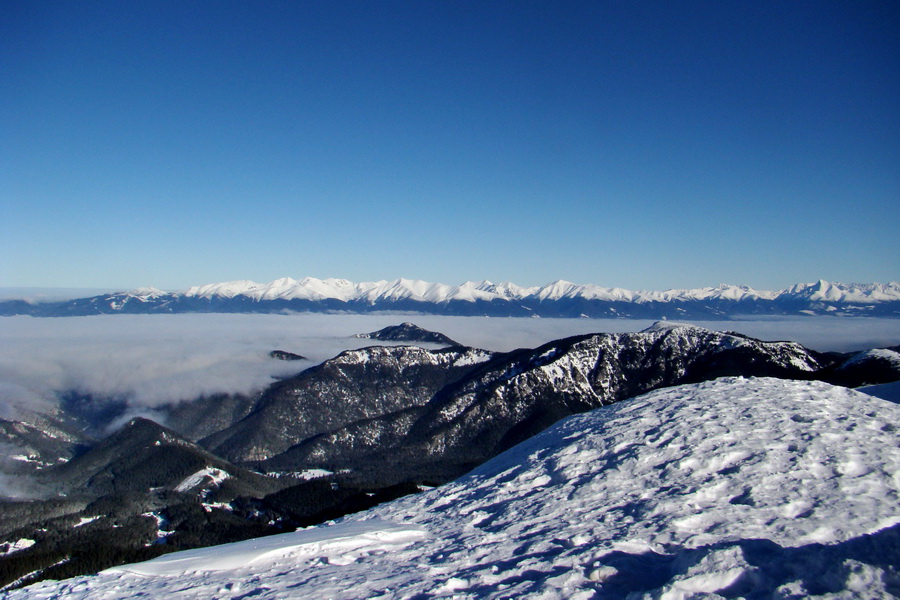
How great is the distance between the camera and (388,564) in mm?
15891

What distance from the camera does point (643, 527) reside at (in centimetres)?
1533

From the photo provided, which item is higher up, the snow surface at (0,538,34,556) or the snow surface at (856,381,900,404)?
the snow surface at (856,381,900,404)

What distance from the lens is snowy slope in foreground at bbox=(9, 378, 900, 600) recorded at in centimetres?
1129

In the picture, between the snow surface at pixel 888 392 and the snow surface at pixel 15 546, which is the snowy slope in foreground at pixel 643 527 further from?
the snow surface at pixel 15 546

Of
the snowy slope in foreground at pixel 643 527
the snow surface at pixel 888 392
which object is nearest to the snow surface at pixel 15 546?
the snowy slope in foreground at pixel 643 527

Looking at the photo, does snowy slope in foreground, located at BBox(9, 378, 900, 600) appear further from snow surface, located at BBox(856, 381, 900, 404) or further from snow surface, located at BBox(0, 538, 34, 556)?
snow surface, located at BBox(0, 538, 34, 556)

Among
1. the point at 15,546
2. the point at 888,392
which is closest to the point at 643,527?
the point at 888,392

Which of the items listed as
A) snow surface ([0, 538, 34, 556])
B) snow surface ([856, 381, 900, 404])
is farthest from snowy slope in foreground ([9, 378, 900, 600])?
snow surface ([0, 538, 34, 556])

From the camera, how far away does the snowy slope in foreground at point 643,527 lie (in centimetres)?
1129

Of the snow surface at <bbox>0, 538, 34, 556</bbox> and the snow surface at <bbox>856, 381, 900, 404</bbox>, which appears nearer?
the snow surface at <bbox>856, 381, 900, 404</bbox>

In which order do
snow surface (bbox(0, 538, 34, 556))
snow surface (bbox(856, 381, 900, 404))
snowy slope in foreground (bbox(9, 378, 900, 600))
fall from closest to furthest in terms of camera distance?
snowy slope in foreground (bbox(9, 378, 900, 600)) < snow surface (bbox(856, 381, 900, 404)) < snow surface (bbox(0, 538, 34, 556))

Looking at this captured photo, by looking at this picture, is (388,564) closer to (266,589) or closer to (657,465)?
(266,589)

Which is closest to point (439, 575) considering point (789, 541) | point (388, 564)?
point (388, 564)

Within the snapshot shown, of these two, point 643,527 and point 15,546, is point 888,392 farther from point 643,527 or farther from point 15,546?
point 15,546
